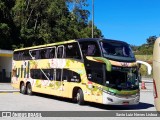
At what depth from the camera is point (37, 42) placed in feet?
168

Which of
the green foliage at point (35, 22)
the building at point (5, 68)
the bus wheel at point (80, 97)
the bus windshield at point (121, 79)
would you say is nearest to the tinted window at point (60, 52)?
the bus wheel at point (80, 97)

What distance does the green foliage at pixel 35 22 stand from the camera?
1918 inches

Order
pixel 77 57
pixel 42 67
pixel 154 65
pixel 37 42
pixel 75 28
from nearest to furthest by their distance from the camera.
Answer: pixel 154 65, pixel 77 57, pixel 42 67, pixel 37 42, pixel 75 28

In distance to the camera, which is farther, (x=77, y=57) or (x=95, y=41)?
(x=77, y=57)

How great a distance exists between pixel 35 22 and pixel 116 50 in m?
36.9

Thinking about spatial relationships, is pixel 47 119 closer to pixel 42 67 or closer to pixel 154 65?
pixel 154 65

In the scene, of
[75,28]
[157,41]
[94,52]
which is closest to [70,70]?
[94,52]

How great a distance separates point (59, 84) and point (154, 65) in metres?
13.2

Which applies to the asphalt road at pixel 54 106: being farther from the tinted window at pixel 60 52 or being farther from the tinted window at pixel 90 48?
the tinted window at pixel 60 52

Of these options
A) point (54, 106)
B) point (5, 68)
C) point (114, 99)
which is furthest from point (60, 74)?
point (5, 68)

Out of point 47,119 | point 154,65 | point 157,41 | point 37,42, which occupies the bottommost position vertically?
point 47,119

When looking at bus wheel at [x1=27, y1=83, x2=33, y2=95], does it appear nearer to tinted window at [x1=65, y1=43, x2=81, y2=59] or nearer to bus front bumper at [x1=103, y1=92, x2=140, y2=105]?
tinted window at [x1=65, y1=43, x2=81, y2=59]

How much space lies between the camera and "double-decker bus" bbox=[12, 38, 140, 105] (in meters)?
17.2

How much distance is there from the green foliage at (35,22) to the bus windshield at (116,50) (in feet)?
99.3
